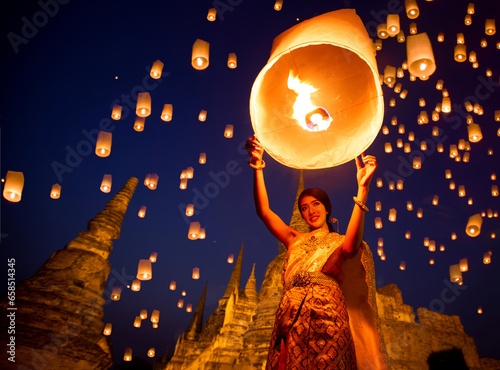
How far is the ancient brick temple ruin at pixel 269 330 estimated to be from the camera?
40.2 feet

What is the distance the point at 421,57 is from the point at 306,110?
315 centimetres

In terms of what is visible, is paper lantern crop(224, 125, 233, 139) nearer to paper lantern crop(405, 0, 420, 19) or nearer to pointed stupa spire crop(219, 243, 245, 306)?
paper lantern crop(405, 0, 420, 19)

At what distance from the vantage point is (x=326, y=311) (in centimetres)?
209

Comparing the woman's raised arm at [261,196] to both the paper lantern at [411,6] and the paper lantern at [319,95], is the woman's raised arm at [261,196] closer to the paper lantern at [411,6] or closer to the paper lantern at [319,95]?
the paper lantern at [319,95]

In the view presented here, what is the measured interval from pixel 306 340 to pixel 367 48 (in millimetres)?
2017

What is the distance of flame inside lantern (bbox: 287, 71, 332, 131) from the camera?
2305 millimetres

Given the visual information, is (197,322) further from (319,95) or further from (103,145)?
(319,95)

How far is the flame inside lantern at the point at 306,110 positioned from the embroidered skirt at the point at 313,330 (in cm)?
115

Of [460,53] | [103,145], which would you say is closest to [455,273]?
[460,53]

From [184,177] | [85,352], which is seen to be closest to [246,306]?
[184,177]

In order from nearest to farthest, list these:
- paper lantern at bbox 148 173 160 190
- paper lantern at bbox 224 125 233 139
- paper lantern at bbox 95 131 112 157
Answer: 1. paper lantern at bbox 95 131 112 157
2. paper lantern at bbox 224 125 233 139
3. paper lantern at bbox 148 173 160 190

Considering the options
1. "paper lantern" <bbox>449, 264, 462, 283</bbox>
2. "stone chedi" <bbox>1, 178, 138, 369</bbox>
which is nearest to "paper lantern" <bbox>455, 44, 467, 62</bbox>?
"paper lantern" <bbox>449, 264, 462, 283</bbox>

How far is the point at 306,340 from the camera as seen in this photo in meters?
2.03

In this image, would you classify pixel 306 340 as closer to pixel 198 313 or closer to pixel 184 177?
pixel 184 177
